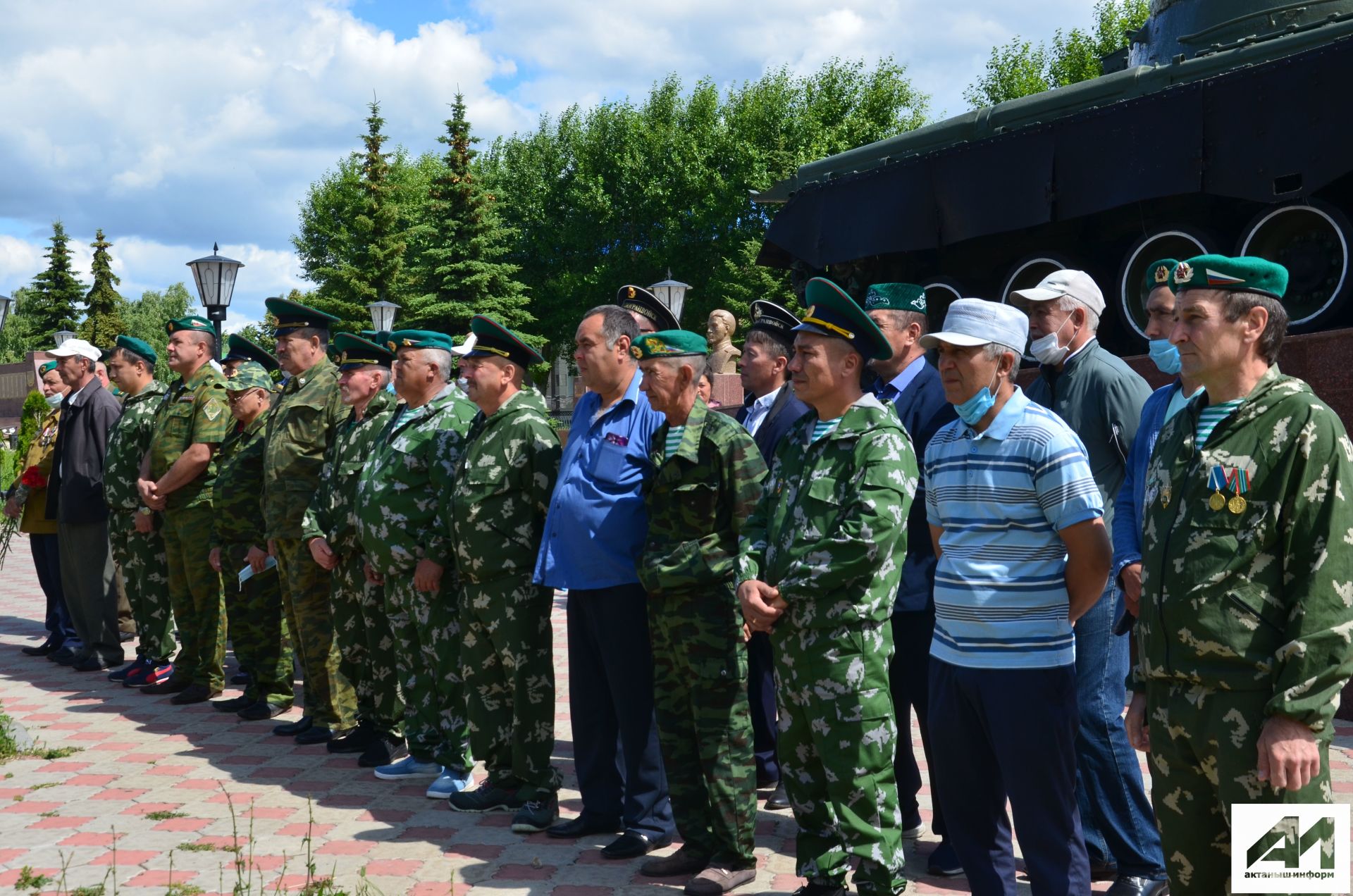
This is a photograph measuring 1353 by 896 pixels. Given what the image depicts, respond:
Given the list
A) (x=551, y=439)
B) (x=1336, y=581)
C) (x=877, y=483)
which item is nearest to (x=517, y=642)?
(x=551, y=439)

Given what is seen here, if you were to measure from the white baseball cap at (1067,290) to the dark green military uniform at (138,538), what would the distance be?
608 cm

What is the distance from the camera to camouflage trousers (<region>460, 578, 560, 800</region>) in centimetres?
520

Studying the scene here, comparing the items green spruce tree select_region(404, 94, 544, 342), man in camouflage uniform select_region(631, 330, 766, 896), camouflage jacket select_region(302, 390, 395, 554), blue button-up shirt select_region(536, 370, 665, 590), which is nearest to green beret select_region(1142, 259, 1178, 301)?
man in camouflage uniform select_region(631, 330, 766, 896)

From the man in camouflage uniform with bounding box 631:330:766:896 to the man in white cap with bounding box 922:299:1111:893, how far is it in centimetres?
98

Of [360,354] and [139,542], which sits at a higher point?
[360,354]

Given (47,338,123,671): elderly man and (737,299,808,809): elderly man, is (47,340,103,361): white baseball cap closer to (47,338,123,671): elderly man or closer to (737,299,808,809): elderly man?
(47,338,123,671): elderly man

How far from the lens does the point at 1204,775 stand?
2.82 meters

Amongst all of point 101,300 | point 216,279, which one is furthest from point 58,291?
point 216,279

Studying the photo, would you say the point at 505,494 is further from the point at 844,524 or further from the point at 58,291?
the point at 58,291

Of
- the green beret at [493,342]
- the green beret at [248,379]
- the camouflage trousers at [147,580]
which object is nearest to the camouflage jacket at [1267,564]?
the green beret at [493,342]

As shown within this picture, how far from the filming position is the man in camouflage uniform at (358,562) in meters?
6.30

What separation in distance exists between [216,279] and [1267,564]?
12861 mm

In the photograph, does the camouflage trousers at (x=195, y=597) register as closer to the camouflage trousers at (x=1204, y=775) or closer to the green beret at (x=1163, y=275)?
the green beret at (x=1163, y=275)

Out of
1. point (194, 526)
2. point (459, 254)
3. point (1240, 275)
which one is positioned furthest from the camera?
point (459, 254)
